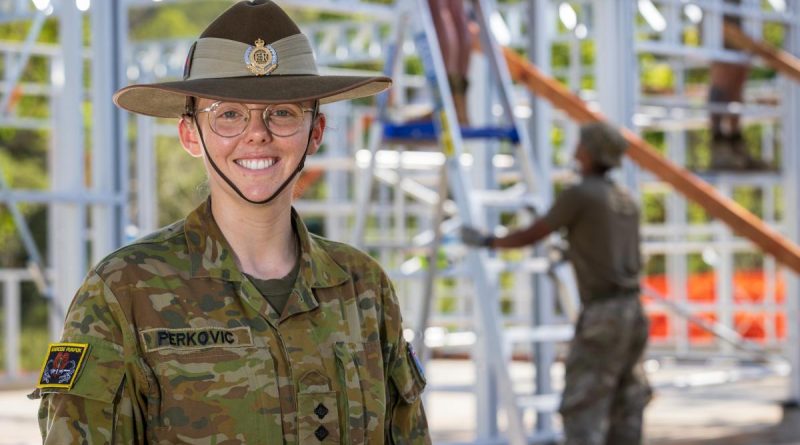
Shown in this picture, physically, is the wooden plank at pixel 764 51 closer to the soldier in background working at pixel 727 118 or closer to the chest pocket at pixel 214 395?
the soldier in background working at pixel 727 118

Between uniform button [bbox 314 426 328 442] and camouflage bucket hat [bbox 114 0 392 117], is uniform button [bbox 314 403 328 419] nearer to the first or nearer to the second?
uniform button [bbox 314 426 328 442]

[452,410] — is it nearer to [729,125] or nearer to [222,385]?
[729,125]

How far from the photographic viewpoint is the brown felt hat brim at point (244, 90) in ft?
6.62

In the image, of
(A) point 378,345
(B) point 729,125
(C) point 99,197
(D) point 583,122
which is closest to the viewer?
(A) point 378,345

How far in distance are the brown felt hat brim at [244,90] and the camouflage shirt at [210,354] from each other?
0.62ft

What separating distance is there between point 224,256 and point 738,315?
11.9 m

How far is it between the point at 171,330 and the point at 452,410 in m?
6.95

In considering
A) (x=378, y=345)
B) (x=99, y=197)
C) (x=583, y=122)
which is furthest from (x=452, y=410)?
(x=378, y=345)

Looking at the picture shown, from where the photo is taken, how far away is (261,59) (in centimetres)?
210

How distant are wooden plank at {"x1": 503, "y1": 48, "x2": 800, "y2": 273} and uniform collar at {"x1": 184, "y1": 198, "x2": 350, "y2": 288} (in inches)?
160

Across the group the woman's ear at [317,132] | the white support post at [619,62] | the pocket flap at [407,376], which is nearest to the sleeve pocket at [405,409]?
the pocket flap at [407,376]

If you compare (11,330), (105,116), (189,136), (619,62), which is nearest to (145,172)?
(11,330)

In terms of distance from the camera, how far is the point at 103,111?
502cm

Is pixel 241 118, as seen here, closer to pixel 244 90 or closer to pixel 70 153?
pixel 244 90
